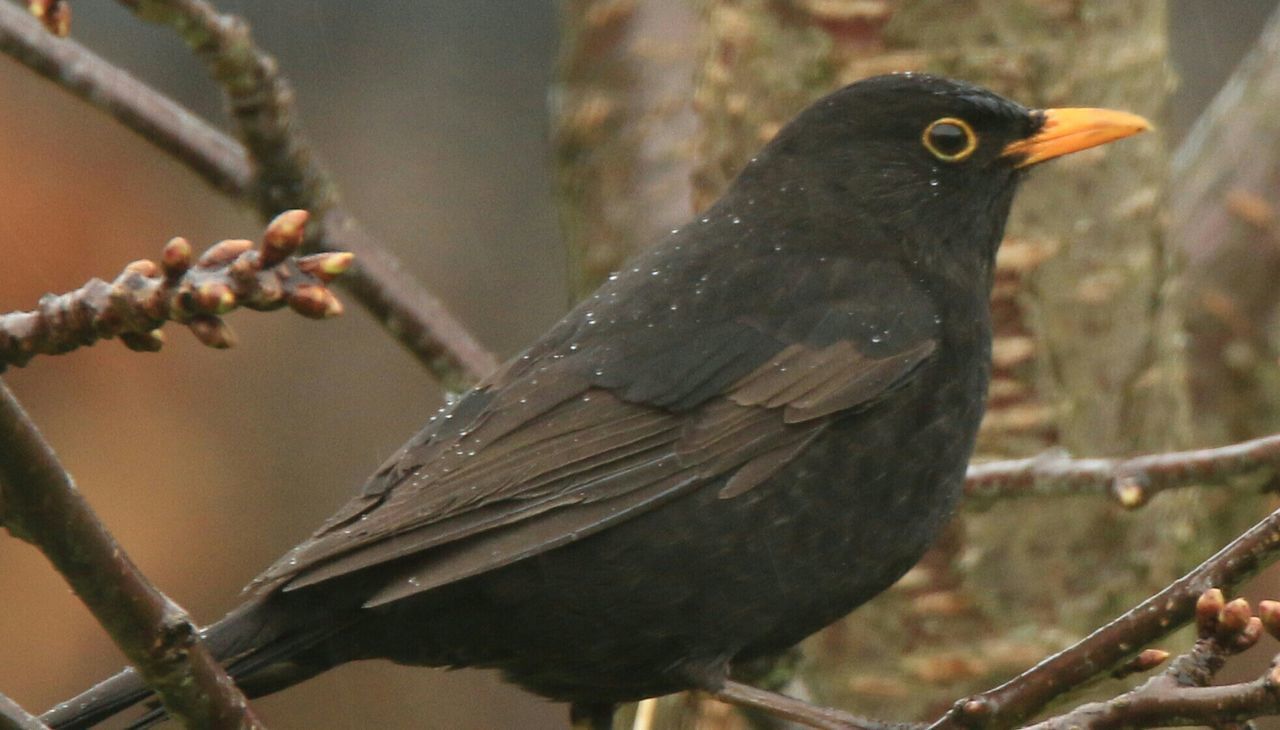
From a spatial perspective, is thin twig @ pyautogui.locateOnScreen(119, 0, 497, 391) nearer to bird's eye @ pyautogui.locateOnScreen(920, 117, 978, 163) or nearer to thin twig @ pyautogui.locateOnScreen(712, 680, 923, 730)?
bird's eye @ pyautogui.locateOnScreen(920, 117, 978, 163)

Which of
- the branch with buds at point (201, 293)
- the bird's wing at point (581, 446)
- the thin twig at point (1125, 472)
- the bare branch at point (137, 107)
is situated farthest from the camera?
the bare branch at point (137, 107)

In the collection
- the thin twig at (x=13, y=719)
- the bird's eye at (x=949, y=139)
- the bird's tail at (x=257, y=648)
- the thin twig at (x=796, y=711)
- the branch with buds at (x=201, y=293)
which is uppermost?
the branch with buds at (x=201, y=293)

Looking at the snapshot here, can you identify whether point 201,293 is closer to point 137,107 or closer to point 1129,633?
point 1129,633

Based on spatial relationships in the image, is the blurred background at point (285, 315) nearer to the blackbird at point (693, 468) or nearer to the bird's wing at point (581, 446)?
the blackbird at point (693, 468)

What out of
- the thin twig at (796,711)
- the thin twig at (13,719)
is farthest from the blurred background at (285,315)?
the thin twig at (13,719)

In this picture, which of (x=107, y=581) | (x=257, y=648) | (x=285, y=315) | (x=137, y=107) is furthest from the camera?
(x=285, y=315)

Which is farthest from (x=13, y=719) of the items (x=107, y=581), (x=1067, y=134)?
(x=1067, y=134)

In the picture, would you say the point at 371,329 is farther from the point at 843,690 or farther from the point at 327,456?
the point at 843,690

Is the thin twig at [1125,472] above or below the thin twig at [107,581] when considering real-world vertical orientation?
below
